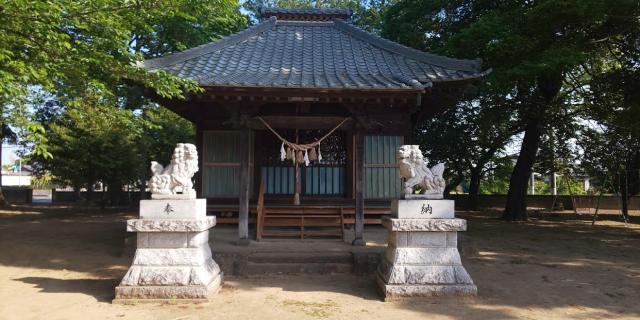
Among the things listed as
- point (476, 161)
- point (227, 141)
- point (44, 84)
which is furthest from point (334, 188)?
point (476, 161)

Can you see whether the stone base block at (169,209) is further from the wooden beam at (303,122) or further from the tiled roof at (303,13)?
the tiled roof at (303,13)

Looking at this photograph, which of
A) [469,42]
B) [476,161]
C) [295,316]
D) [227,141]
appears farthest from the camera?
[476,161]

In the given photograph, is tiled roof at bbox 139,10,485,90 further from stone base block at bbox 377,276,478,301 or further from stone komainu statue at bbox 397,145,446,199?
stone base block at bbox 377,276,478,301

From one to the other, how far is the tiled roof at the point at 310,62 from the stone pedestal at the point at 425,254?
2.85 metres

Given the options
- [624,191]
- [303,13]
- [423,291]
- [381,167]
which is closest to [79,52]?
[423,291]

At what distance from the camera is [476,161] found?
1033 inches

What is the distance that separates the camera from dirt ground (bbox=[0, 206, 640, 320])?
6191 millimetres

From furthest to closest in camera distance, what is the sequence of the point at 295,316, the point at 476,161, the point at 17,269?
the point at 476,161
the point at 17,269
the point at 295,316

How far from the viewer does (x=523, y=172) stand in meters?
19.2

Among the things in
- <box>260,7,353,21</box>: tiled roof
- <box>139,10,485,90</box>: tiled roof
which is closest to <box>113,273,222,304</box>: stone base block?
<box>139,10,485,90</box>: tiled roof

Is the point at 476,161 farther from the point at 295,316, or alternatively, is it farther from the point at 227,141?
the point at 295,316

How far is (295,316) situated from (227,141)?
252 inches

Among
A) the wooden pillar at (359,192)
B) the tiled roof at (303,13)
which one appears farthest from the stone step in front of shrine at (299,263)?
the tiled roof at (303,13)

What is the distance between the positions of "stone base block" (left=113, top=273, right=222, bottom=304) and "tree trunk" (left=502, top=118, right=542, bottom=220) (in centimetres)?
1597
